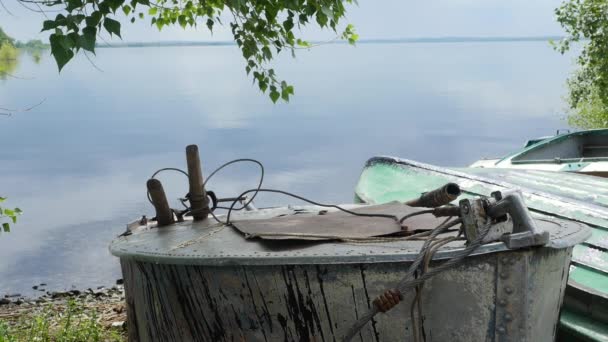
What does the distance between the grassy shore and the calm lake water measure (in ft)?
3.65

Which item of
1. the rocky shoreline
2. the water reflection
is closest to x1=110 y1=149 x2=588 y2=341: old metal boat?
the water reflection

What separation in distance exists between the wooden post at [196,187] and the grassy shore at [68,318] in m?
2.27

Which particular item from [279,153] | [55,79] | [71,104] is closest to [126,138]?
[279,153]

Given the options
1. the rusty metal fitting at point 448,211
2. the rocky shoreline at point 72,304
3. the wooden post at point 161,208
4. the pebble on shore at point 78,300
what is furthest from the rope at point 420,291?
the pebble on shore at point 78,300

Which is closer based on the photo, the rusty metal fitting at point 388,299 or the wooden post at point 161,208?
the rusty metal fitting at point 388,299

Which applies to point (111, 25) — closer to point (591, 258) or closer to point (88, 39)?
point (88, 39)

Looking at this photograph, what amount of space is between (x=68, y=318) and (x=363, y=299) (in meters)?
4.67

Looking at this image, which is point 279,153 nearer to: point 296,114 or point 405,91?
point 296,114

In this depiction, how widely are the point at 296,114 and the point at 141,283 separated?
29.3 meters

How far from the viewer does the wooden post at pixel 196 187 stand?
4250 mm

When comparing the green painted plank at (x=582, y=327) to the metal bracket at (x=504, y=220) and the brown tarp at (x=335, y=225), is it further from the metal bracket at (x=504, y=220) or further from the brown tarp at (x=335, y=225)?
the metal bracket at (x=504, y=220)

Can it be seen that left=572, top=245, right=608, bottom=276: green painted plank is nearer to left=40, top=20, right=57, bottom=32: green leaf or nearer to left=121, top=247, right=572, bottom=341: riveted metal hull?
left=121, top=247, right=572, bottom=341: riveted metal hull

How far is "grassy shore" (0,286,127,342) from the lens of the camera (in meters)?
6.99

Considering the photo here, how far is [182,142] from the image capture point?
24.9 meters
